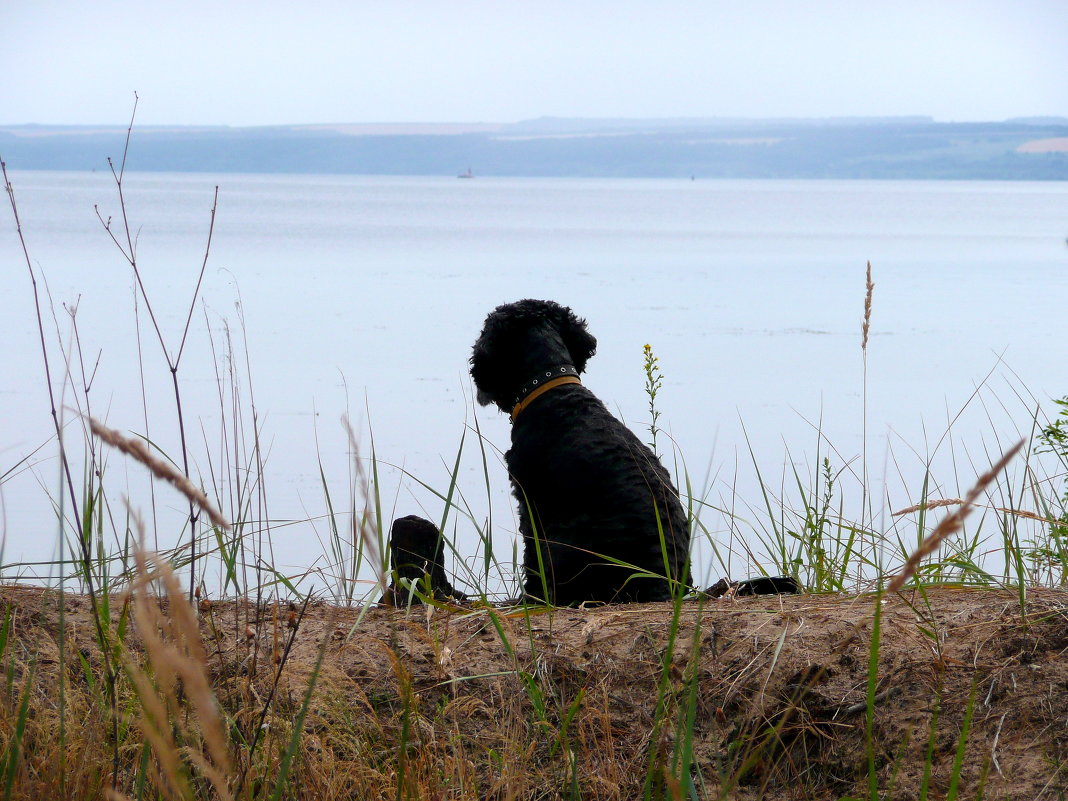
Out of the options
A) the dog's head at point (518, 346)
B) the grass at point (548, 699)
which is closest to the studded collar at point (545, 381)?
the dog's head at point (518, 346)

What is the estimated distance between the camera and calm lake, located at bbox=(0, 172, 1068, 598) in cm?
612

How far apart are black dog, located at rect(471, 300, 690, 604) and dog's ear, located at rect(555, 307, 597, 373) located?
0.39m

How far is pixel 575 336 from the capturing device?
16.4 ft

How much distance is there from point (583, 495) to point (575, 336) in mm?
1296

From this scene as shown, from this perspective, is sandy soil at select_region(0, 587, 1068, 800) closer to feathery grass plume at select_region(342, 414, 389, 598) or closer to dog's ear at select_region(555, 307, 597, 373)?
feathery grass plume at select_region(342, 414, 389, 598)

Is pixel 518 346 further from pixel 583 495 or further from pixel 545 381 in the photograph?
pixel 583 495

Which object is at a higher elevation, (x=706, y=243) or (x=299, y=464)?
(x=706, y=243)

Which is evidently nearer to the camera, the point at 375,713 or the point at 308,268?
the point at 375,713

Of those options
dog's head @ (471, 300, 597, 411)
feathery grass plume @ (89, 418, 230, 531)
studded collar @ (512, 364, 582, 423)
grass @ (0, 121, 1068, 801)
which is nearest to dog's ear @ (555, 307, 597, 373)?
dog's head @ (471, 300, 597, 411)

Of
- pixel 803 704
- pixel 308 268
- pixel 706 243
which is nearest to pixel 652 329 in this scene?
pixel 308 268

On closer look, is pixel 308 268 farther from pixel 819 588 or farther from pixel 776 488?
pixel 819 588

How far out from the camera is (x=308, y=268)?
18.2 metres

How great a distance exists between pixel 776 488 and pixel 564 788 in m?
5.25

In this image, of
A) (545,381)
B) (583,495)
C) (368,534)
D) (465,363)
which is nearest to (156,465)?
(368,534)
